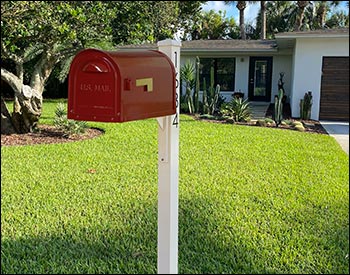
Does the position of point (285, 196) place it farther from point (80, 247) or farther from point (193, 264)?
point (80, 247)

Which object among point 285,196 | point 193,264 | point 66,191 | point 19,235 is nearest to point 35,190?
point 66,191

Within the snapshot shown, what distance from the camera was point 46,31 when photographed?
8.76 feet

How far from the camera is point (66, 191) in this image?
2.61 metres

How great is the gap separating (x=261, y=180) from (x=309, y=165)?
54 centimetres

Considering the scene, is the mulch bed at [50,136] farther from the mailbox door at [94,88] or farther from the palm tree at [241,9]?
the mailbox door at [94,88]

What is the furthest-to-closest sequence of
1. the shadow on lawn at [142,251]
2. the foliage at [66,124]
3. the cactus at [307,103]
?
the foliage at [66,124], the shadow on lawn at [142,251], the cactus at [307,103]

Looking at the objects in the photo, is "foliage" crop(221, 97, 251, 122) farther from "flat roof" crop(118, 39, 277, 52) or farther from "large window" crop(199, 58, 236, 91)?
"flat roof" crop(118, 39, 277, 52)

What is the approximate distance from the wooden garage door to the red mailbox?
18.7 inches

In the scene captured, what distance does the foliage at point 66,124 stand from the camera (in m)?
4.36

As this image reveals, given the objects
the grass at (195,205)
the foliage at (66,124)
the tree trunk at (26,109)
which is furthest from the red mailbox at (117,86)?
the tree trunk at (26,109)

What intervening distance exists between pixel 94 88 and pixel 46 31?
176cm

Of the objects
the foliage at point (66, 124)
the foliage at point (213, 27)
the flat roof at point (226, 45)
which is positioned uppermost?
the foliage at point (213, 27)

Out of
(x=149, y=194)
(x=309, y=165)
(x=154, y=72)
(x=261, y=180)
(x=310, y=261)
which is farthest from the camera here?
(x=261, y=180)

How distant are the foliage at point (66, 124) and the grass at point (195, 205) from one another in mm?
1112
